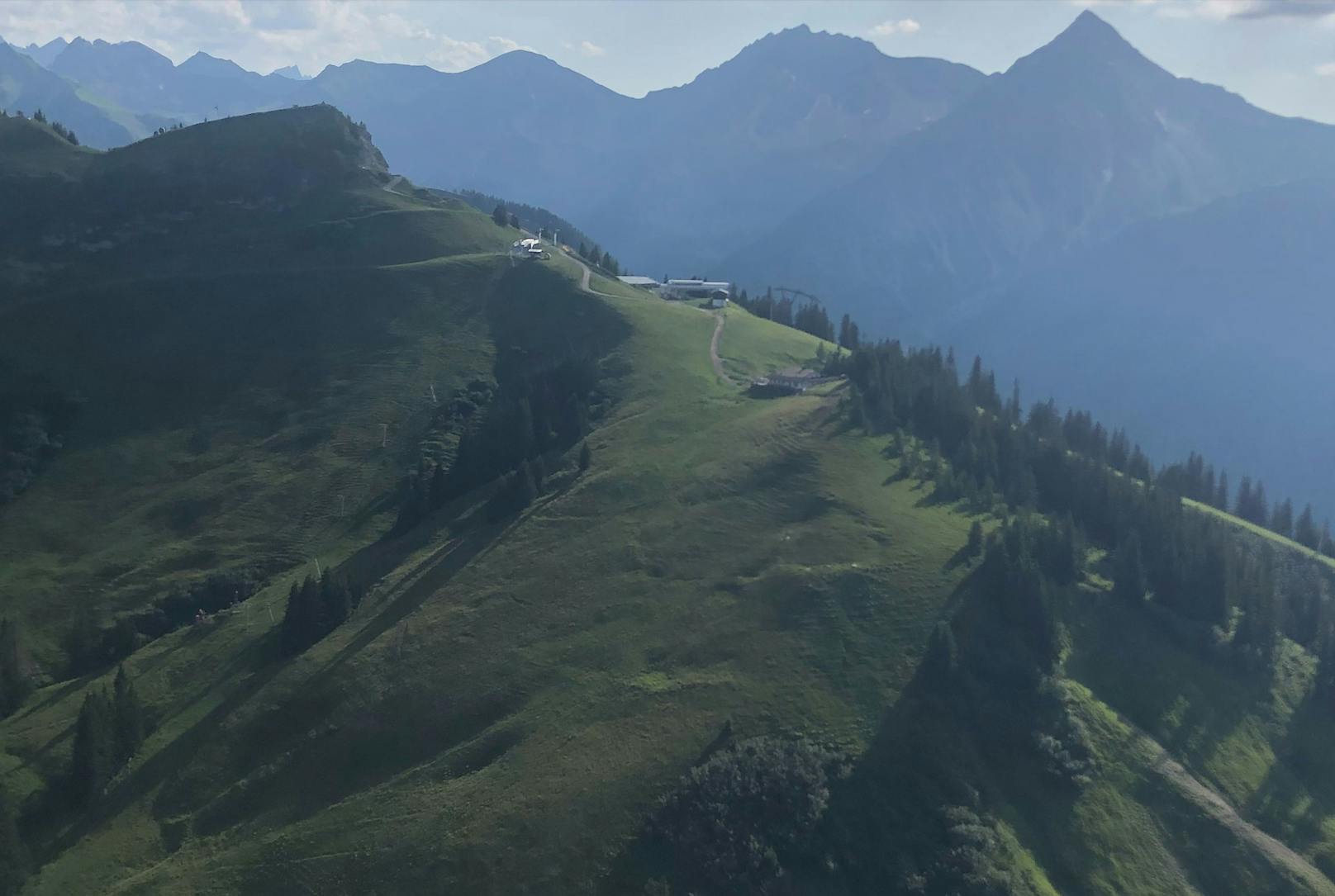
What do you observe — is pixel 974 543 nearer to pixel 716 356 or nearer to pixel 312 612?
pixel 312 612

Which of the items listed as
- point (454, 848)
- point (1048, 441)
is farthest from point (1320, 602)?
point (454, 848)

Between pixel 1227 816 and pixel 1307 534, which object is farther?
pixel 1307 534

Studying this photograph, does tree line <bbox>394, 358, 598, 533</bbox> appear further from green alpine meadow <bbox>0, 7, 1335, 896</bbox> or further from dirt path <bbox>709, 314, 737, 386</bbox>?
dirt path <bbox>709, 314, 737, 386</bbox>

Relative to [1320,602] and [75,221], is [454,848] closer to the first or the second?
[1320,602]

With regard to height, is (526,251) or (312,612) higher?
(526,251)

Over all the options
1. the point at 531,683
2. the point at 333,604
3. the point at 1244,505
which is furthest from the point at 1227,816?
the point at 1244,505

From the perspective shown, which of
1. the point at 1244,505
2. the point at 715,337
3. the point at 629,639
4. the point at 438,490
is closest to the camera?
the point at 629,639
